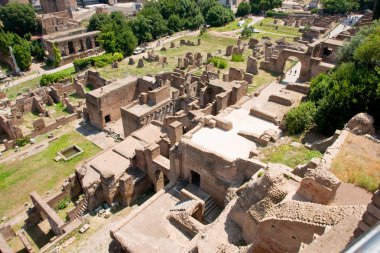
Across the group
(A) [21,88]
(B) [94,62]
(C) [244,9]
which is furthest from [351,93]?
(C) [244,9]

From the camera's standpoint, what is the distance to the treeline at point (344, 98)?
1930 centimetres

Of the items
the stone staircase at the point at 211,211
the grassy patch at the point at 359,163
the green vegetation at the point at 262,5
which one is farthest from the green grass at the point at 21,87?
the green vegetation at the point at 262,5

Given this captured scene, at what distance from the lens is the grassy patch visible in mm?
13272

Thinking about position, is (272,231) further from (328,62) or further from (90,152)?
(328,62)

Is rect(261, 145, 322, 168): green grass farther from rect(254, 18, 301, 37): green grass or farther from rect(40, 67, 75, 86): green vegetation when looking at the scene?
rect(254, 18, 301, 37): green grass

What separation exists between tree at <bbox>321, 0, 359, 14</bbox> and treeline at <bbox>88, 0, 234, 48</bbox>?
24136mm

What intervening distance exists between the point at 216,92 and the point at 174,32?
1619 inches

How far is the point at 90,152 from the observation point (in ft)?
93.2

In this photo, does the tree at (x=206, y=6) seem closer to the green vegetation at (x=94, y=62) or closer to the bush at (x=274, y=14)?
the bush at (x=274, y=14)

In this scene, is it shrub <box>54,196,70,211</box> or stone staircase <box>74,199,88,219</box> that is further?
shrub <box>54,196,70,211</box>

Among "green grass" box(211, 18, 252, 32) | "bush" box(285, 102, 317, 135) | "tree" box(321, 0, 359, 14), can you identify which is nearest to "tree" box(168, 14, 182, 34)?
"green grass" box(211, 18, 252, 32)

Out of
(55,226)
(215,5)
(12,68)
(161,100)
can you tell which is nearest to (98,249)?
(55,226)

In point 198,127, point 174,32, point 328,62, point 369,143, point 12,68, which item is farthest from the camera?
point 174,32

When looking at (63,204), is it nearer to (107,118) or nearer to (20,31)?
(107,118)
